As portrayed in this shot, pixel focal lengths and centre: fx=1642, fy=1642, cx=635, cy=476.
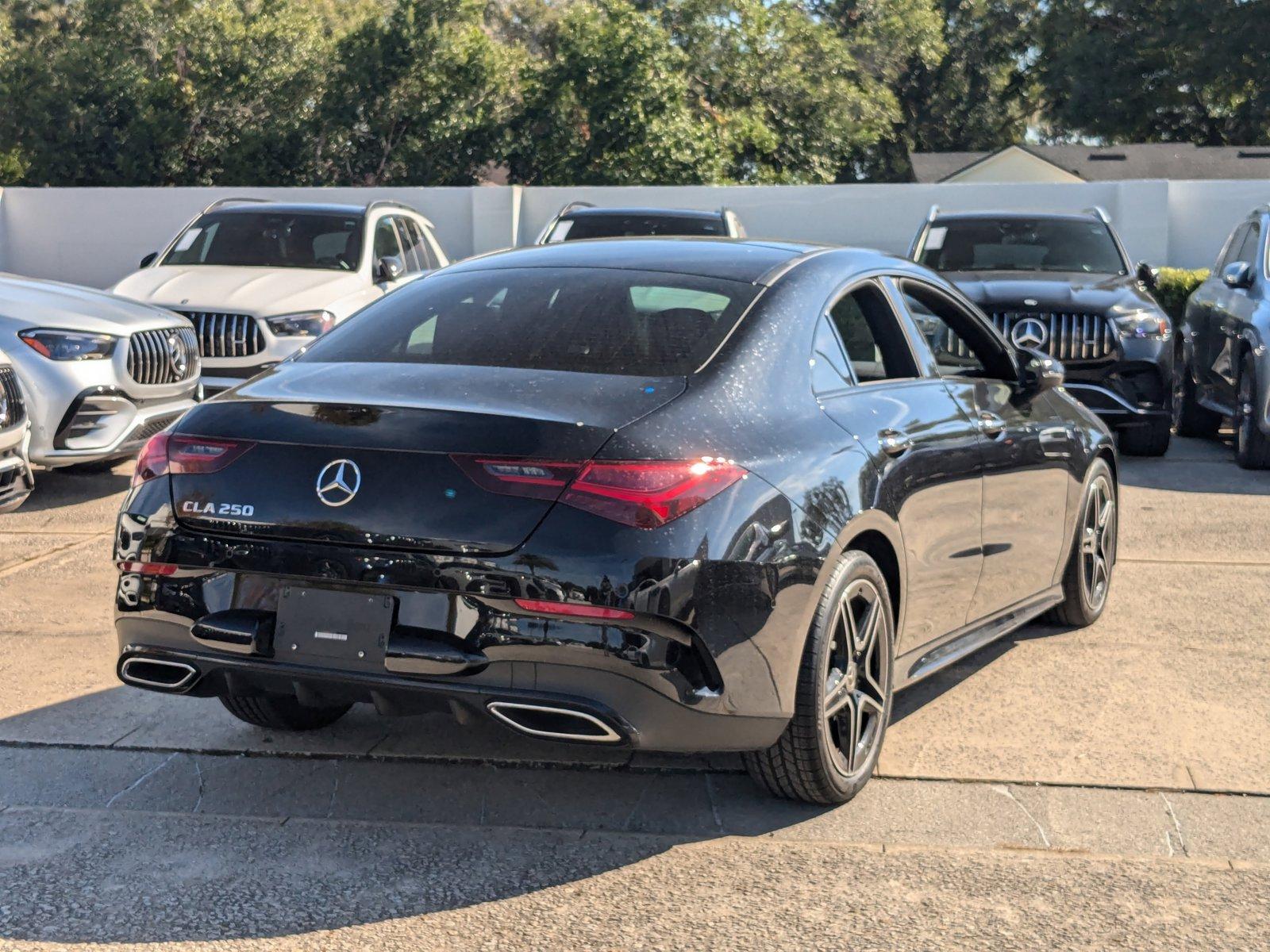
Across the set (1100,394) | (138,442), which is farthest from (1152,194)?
(138,442)

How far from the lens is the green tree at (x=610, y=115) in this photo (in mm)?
33406

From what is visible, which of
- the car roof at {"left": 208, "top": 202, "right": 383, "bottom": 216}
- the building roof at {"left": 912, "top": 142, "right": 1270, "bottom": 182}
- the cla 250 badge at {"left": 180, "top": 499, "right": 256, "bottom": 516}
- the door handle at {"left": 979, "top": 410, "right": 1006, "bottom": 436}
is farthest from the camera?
the building roof at {"left": 912, "top": 142, "right": 1270, "bottom": 182}

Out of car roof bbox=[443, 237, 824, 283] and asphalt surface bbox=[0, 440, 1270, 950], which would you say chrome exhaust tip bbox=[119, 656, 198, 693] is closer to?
asphalt surface bbox=[0, 440, 1270, 950]

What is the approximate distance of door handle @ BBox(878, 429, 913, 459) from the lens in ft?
15.4

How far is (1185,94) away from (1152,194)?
70.6ft

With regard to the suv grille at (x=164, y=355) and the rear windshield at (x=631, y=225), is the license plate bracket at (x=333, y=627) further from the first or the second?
the rear windshield at (x=631, y=225)

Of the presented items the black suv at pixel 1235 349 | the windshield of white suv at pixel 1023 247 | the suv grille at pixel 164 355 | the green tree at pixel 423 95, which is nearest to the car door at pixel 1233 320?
the black suv at pixel 1235 349

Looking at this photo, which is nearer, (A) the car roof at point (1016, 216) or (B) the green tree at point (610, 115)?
(A) the car roof at point (1016, 216)

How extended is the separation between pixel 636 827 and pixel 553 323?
1414mm

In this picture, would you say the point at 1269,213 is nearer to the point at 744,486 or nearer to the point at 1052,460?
the point at 1052,460

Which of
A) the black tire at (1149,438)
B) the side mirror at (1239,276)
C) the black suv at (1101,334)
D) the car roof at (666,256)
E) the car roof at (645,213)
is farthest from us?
the car roof at (645,213)

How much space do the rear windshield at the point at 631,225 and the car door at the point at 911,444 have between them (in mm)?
9638

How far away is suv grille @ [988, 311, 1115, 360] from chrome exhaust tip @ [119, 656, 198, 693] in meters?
8.24

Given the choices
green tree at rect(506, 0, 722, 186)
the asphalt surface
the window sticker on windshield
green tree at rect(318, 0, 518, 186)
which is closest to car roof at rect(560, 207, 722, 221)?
the window sticker on windshield
